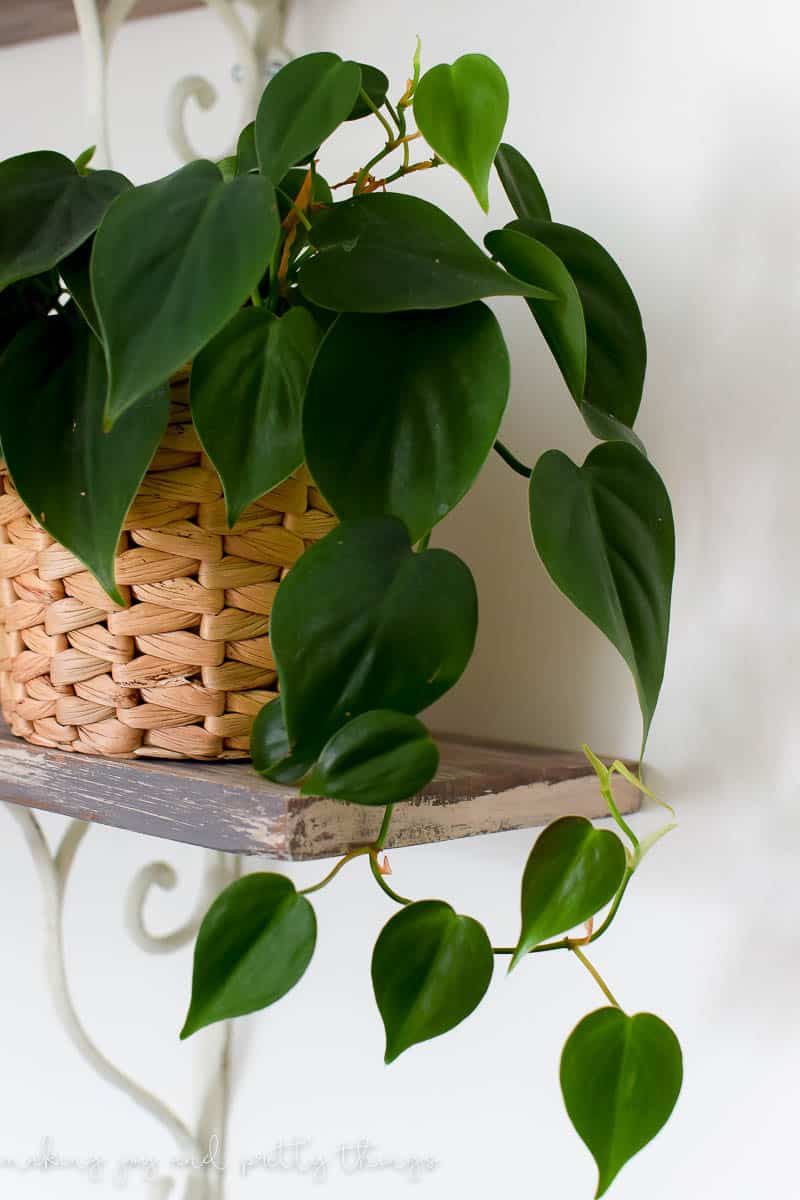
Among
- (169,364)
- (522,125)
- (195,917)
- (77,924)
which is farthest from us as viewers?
(77,924)

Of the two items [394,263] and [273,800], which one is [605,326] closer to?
[394,263]

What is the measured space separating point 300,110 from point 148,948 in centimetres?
65

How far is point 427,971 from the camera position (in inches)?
20.0

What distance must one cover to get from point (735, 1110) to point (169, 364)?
1.84 ft

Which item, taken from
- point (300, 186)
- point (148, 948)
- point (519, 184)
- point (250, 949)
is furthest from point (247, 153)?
point (148, 948)

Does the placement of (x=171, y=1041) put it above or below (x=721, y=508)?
below

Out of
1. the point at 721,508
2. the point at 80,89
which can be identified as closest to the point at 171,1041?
the point at 721,508

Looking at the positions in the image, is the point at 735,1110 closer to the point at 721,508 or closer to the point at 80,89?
the point at 721,508

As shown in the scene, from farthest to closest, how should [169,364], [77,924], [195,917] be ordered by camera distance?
1. [77,924]
2. [195,917]
3. [169,364]

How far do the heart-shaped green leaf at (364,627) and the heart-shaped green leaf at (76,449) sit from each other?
0.09 m

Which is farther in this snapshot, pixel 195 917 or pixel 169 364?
pixel 195 917

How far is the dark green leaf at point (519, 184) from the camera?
602mm

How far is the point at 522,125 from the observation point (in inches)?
31.9

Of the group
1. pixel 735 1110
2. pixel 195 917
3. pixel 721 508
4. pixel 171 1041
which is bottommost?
pixel 171 1041
